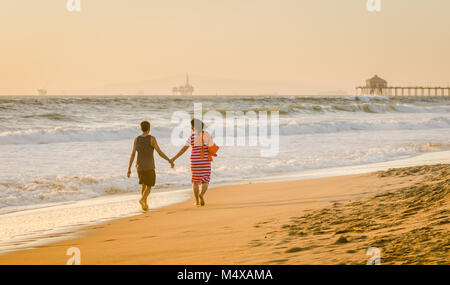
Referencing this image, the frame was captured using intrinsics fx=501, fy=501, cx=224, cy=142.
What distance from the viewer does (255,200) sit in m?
8.27

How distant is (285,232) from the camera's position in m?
5.03

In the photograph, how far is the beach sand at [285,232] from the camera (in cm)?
388

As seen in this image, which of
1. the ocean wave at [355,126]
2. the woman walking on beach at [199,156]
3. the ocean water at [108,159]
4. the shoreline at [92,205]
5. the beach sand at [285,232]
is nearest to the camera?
the beach sand at [285,232]

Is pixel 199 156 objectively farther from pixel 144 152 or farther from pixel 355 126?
pixel 355 126

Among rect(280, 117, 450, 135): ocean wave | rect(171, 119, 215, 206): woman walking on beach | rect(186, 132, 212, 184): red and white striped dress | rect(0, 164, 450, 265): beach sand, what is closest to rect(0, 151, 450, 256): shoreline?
rect(0, 164, 450, 265): beach sand

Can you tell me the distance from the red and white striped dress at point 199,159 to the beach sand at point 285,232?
1.66 ft

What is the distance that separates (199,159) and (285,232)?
3.35 metres

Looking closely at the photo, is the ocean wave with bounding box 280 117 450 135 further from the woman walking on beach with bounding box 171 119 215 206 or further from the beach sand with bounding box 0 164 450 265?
the beach sand with bounding box 0 164 450 265

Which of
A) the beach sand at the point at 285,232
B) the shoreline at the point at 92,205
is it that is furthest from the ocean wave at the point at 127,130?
the beach sand at the point at 285,232

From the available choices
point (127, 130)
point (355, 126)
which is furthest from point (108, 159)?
point (355, 126)

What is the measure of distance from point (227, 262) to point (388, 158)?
1229cm

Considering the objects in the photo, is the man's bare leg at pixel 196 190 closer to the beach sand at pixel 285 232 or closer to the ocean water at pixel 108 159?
the beach sand at pixel 285 232
